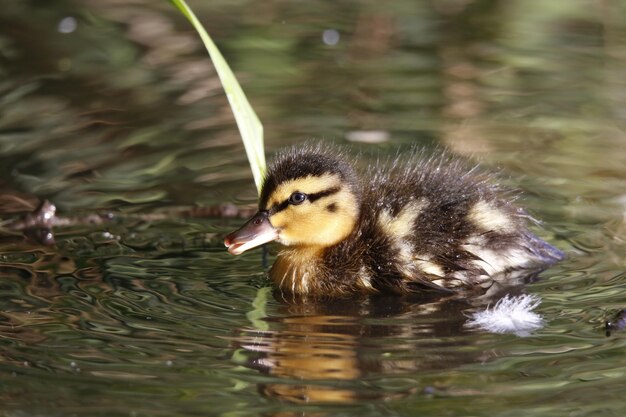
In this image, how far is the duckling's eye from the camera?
4684 millimetres

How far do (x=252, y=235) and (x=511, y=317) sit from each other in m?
1.02

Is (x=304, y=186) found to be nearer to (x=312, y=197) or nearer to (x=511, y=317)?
(x=312, y=197)

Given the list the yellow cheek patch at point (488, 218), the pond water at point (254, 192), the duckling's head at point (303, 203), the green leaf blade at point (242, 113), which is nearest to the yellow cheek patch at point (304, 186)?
the duckling's head at point (303, 203)

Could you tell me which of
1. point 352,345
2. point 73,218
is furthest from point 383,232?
point 73,218

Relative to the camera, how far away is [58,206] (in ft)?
17.7

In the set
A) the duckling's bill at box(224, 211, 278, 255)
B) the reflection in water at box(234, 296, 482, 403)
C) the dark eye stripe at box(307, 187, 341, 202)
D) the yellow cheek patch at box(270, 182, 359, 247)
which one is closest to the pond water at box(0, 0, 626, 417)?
the reflection in water at box(234, 296, 482, 403)

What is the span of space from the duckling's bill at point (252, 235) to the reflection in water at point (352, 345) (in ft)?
0.99

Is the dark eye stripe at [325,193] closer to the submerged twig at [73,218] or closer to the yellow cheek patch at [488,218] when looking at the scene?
the yellow cheek patch at [488,218]

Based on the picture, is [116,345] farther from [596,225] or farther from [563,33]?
[563,33]

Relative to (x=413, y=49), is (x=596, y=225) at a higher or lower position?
higher

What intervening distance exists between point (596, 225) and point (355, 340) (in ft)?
4.97

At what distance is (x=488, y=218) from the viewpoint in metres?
4.68

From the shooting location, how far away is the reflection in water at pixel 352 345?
144 inches

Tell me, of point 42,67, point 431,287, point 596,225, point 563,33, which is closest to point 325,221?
point 431,287
